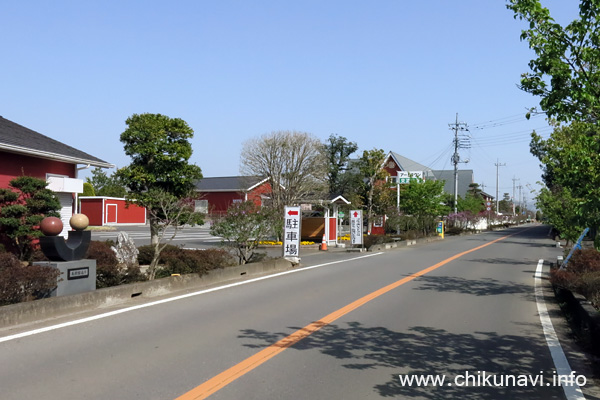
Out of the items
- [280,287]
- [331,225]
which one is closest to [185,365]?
[280,287]

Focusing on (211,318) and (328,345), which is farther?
(211,318)

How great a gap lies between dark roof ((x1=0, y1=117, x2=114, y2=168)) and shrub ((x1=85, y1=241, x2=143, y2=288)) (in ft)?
15.6

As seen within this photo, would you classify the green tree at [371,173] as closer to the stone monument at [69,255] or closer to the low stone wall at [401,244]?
the low stone wall at [401,244]

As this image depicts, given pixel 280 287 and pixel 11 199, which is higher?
pixel 11 199

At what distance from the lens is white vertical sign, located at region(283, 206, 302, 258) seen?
19.9 m

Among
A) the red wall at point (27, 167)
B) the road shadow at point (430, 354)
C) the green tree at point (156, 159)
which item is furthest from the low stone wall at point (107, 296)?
the red wall at point (27, 167)

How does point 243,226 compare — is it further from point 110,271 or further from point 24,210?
point 24,210

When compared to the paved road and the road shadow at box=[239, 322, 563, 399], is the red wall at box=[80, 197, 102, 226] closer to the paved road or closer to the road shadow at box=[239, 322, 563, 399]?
the paved road

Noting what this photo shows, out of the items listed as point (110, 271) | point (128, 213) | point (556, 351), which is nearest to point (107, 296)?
point (110, 271)

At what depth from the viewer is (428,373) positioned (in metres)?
6.20

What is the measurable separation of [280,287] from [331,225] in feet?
71.1

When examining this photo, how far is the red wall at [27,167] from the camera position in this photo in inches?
602

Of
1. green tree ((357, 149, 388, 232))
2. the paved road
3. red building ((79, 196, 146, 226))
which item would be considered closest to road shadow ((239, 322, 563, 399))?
the paved road

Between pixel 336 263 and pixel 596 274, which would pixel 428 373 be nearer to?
pixel 596 274
